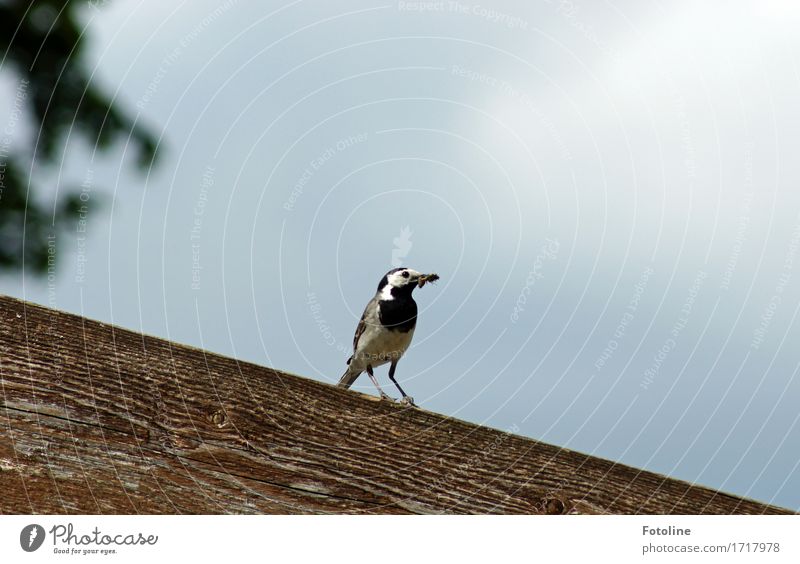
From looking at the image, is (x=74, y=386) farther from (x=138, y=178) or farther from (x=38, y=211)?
(x=38, y=211)

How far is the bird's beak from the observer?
5.70 metres

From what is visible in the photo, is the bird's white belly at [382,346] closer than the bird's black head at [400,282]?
Yes

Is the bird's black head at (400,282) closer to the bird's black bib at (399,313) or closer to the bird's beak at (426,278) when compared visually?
the bird's black bib at (399,313)

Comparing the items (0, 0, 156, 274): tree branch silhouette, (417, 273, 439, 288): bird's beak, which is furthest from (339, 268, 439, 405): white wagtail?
(0, 0, 156, 274): tree branch silhouette

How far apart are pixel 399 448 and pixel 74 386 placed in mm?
852

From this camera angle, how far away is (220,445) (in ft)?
6.89

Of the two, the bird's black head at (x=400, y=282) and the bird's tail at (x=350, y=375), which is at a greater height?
the bird's black head at (x=400, y=282)

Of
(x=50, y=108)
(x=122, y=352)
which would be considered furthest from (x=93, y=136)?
(x=122, y=352)

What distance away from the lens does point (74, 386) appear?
205cm
